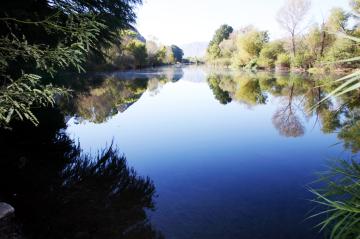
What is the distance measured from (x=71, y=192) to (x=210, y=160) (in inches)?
105

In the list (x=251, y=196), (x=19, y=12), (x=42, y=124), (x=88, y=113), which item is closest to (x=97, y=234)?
(x=251, y=196)

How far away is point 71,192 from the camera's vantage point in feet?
13.2

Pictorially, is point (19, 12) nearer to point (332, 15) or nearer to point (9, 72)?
point (9, 72)

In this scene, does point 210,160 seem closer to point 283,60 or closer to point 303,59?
point 303,59

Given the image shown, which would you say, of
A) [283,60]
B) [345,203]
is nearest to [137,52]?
[283,60]

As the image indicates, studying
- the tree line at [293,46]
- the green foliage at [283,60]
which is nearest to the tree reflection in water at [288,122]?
the tree line at [293,46]

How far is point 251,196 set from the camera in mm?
4137

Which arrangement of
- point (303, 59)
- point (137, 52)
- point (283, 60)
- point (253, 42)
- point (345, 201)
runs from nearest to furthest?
point (345, 201)
point (303, 59)
point (283, 60)
point (253, 42)
point (137, 52)

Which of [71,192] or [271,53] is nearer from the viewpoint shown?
[71,192]

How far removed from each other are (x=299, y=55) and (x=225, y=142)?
2758 cm

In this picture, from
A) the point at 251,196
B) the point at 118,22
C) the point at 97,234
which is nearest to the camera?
the point at 97,234

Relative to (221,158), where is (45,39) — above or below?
above

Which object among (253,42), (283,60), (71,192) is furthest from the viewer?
(253,42)

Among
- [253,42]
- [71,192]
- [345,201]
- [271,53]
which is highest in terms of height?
[253,42]
